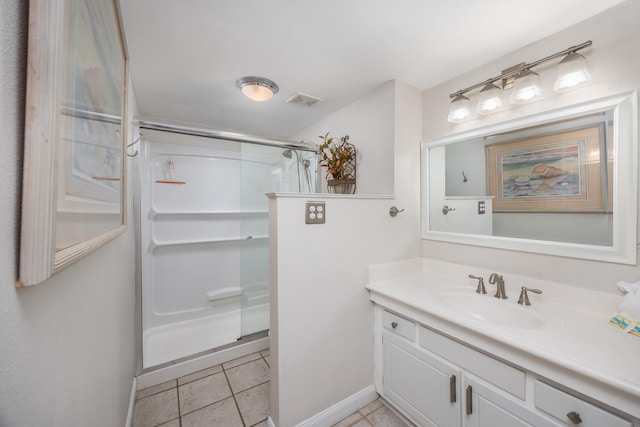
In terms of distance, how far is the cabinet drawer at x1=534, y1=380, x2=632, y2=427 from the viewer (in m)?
0.81

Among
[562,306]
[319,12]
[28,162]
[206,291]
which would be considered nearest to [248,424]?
[206,291]

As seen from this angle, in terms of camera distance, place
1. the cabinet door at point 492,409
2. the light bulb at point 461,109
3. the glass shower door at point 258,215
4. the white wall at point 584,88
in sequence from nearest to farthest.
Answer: the cabinet door at point 492,409, the white wall at point 584,88, the light bulb at point 461,109, the glass shower door at point 258,215

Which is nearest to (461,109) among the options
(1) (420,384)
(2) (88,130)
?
(1) (420,384)

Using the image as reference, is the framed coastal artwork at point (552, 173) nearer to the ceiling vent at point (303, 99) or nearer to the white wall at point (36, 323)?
the ceiling vent at point (303, 99)

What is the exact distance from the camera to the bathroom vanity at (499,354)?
2.78 ft

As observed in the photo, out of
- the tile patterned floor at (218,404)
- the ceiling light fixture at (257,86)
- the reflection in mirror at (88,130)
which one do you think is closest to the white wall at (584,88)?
the tile patterned floor at (218,404)

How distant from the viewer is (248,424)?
1491mm

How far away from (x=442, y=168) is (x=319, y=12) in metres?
1.34

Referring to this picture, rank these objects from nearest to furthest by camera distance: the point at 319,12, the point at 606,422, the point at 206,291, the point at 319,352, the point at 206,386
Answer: the point at 606,422 < the point at 319,12 < the point at 319,352 < the point at 206,386 < the point at 206,291

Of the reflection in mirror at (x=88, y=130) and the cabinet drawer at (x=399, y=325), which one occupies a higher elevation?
the reflection in mirror at (x=88, y=130)

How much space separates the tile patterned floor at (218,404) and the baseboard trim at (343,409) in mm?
30

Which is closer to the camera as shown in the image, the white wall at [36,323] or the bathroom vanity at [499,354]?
the white wall at [36,323]

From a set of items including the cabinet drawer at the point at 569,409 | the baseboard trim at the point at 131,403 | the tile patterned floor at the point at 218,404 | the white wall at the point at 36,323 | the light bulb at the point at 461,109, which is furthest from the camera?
the light bulb at the point at 461,109

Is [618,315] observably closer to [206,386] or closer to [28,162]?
[28,162]
